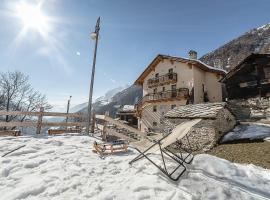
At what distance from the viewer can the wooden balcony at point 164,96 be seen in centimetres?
2689

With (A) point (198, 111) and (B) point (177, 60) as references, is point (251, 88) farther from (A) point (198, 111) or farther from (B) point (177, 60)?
(A) point (198, 111)

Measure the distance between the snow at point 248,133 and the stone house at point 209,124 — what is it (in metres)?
0.40

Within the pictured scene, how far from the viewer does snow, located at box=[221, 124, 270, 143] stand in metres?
12.5

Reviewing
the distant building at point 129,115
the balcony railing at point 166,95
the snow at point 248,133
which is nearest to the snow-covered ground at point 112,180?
the snow at point 248,133

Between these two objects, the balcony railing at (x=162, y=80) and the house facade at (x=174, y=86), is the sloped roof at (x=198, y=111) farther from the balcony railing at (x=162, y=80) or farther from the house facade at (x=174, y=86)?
the balcony railing at (x=162, y=80)

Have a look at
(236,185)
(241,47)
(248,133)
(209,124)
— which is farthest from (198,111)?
(241,47)

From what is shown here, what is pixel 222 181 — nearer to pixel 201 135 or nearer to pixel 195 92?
pixel 201 135

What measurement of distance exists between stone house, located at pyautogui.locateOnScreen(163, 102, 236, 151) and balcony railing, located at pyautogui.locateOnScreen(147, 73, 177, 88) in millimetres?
14326

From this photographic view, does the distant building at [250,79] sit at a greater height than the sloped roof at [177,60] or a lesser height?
lesser

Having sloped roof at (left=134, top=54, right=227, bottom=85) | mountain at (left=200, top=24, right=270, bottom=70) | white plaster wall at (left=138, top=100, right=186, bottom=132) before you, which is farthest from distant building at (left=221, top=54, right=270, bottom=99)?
mountain at (left=200, top=24, right=270, bottom=70)

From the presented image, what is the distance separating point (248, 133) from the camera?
13117 mm

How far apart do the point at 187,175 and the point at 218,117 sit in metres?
9.09

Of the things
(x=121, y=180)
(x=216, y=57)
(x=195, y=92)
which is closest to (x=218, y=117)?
(x=121, y=180)

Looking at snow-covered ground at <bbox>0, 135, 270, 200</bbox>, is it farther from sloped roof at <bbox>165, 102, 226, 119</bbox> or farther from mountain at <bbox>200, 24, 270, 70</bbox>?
mountain at <bbox>200, 24, 270, 70</bbox>
